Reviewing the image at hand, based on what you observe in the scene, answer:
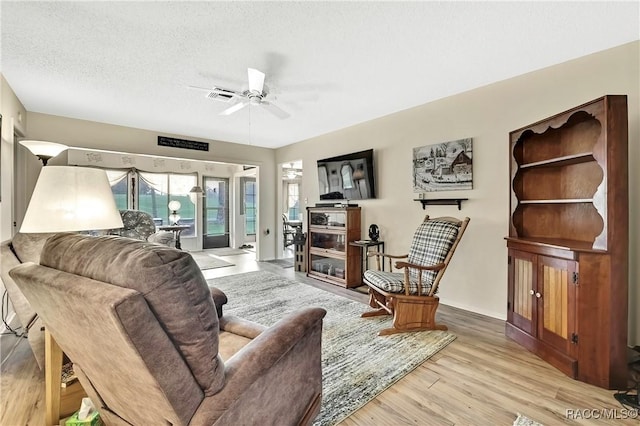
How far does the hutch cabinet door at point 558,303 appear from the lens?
2.02m

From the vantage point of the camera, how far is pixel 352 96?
3.50 m

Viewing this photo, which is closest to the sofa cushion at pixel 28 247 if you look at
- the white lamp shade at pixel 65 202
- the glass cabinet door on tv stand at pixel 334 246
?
the white lamp shade at pixel 65 202

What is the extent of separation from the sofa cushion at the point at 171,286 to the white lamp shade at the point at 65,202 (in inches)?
29.4

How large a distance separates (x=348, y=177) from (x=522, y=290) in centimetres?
286

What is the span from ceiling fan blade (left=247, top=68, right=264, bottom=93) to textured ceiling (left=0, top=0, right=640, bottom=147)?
0.20 meters

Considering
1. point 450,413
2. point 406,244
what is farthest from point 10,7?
point 406,244

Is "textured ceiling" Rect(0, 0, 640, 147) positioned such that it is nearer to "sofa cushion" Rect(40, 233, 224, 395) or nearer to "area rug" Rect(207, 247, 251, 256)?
"sofa cushion" Rect(40, 233, 224, 395)

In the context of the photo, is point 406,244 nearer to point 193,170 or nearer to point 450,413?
point 450,413

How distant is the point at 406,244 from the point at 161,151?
4.43m

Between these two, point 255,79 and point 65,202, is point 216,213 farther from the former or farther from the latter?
point 65,202

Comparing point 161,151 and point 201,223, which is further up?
point 161,151

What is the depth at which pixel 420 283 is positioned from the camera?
2.76 meters

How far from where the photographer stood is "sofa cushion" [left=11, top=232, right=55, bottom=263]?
1.84 metres

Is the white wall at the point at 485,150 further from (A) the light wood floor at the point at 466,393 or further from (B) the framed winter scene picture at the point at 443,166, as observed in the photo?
(A) the light wood floor at the point at 466,393
